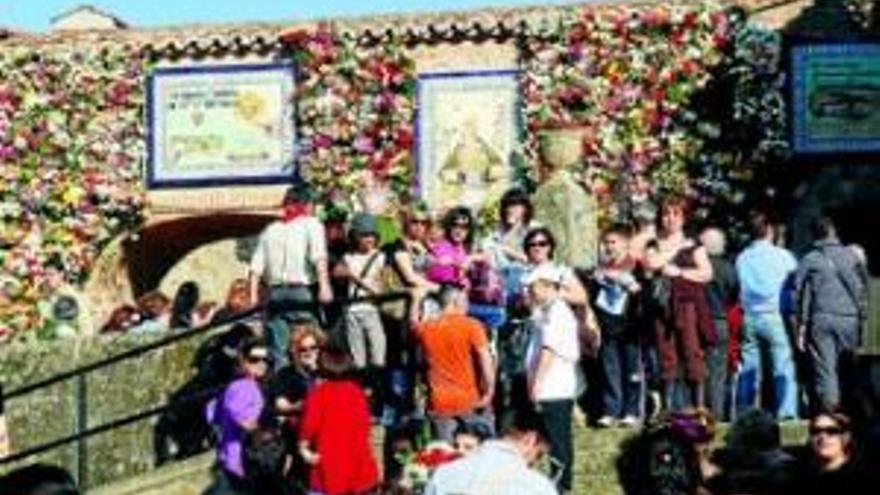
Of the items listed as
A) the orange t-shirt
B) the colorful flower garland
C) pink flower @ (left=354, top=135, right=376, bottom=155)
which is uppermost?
the colorful flower garland

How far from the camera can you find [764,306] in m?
16.4

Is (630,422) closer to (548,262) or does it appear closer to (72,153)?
(548,262)

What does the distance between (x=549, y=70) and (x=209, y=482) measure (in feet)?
37.6

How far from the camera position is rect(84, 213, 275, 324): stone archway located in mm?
27703

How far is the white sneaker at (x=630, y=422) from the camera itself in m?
15.5

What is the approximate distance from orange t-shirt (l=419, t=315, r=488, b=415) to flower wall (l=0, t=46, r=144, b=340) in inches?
516

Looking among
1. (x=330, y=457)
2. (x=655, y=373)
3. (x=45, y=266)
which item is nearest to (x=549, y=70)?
(x=45, y=266)

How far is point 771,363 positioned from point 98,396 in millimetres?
5209

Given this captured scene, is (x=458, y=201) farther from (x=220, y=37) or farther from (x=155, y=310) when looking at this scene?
(x=155, y=310)

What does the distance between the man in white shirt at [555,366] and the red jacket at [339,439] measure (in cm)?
106

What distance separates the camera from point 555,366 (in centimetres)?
→ 1465

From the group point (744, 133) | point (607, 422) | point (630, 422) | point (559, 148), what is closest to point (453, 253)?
point (607, 422)

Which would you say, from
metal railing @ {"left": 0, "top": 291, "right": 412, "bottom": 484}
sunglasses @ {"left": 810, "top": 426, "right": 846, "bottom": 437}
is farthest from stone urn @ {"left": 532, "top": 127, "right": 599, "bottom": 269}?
sunglasses @ {"left": 810, "top": 426, "right": 846, "bottom": 437}

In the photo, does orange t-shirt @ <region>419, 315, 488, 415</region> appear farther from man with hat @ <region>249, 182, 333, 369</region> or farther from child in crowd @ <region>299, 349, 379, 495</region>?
man with hat @ <region>249, 182, 333, 369</region>
